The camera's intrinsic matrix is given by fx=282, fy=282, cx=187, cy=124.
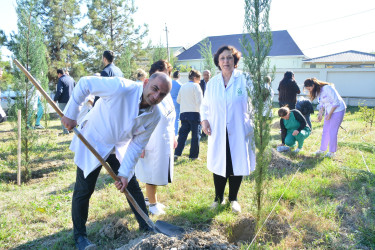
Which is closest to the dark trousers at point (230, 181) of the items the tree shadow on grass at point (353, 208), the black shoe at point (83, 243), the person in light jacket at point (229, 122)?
the person in light jacket at point (229, 122)

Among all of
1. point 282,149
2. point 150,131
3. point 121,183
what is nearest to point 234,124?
point 150,131

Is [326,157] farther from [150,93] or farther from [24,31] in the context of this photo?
[24,31]

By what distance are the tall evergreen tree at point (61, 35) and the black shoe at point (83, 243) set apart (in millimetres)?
16555

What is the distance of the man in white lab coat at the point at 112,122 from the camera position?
256 centimetres

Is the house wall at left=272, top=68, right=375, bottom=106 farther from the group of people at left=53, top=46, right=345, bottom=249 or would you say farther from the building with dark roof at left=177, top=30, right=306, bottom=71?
the group of people at left=53, top=46, right=345, bottom=249

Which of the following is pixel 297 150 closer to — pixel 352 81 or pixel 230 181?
pixel 230 181

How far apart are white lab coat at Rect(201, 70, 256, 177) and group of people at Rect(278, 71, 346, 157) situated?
2.73 m

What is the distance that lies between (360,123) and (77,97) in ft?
38.1

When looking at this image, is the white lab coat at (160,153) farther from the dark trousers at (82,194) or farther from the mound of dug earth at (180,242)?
the mound of dug earth at (180,242)

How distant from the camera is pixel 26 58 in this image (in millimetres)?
5180

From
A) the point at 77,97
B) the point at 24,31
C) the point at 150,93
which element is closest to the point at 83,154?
the point at 77,97

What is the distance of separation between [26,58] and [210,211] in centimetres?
429

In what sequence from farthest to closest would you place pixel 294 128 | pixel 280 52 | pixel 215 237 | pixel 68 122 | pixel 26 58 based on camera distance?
pixel 280 52 → pixel 294 128 → pixel 26 58 → pixel 215 237 → pixel 68 122

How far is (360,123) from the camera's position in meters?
11.1
